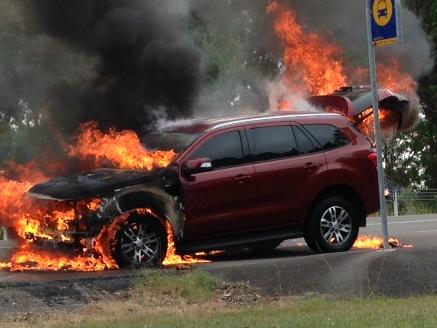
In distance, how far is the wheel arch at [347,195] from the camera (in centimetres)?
1061

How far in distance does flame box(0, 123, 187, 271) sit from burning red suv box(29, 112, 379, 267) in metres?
0.09

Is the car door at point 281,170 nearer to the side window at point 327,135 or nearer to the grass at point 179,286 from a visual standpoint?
the side window at point 327,135

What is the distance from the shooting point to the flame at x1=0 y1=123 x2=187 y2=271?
9430 mm

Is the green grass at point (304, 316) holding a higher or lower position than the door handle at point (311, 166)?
lower

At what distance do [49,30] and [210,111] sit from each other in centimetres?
295

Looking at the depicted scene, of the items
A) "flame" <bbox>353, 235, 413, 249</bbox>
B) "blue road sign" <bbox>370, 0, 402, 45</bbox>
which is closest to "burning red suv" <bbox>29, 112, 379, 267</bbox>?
"flame" <bbox>353, 235, 413, 249</bbox>

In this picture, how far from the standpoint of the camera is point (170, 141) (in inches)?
410

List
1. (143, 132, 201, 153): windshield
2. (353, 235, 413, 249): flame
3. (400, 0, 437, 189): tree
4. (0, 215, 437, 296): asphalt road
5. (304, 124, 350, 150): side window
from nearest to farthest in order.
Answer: (0, 215, 437, 296): asphalt road < (143, 132, 201, 153): windshield < (304, 124, 350, 150): side window < (353, 235, 413, 249): flame < (400, 0, 437, 189): tree

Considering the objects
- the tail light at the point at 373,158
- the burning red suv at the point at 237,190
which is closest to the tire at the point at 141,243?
the burning red suv at the point at 237,190

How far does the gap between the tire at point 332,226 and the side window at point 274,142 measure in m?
0.81

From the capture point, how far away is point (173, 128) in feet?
35.8

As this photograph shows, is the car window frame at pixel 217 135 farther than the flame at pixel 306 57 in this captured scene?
No

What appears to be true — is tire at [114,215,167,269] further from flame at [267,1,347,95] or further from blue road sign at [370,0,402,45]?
flame at [267,1,347,95]

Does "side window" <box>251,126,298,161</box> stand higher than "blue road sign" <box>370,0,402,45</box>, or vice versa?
"blue road sign" <box>370,0,402,45</box>
